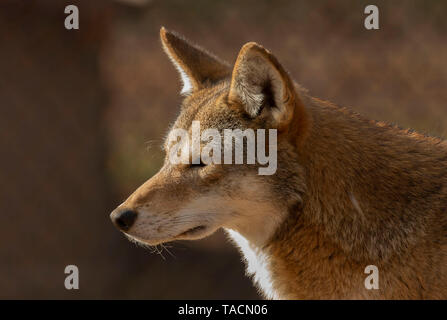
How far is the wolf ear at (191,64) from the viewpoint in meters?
3.10

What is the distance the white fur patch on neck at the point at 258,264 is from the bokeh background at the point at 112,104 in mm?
1898

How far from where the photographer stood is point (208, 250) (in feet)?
17.8

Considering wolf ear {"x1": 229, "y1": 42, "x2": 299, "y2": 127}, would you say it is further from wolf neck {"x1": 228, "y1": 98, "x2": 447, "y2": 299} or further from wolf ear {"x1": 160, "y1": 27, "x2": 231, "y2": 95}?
wolf ear {"x1": 160, "y1": 27, "x2": 231, "y2": 95}

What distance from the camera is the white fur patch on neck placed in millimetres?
2686

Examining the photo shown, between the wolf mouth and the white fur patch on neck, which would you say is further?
the white fur patch on neck

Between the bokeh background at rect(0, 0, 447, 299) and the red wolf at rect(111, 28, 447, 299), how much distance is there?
85.4 inches

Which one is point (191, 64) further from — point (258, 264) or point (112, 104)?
point (112, 104)

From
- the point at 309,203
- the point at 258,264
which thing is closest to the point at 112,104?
the point at 258,264

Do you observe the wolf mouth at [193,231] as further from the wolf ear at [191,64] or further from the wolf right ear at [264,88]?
the wolf ear at [191,64]

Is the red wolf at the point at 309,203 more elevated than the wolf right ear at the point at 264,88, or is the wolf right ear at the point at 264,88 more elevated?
the wolf right ear at the point at 264,88

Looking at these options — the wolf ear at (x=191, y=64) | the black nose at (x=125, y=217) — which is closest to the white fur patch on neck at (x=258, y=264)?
the black nose at (x=125, y=217)

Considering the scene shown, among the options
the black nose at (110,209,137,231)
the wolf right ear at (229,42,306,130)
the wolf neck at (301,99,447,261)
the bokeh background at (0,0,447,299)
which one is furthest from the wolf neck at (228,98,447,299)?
the bokeh background at (0,0,447,299)

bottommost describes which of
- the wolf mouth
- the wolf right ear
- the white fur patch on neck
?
the white fur patch on neck

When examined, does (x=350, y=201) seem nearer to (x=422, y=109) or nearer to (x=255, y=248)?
(x=255, y=248)
